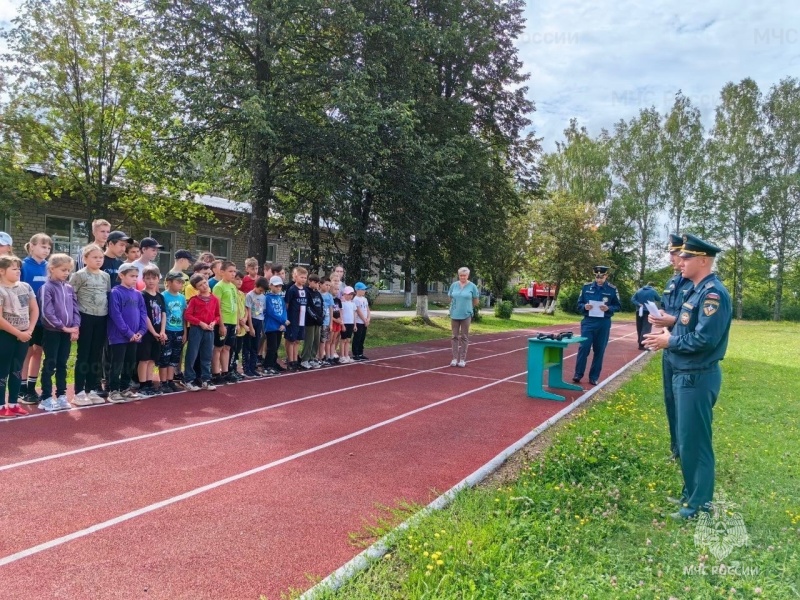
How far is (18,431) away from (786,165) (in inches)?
1901

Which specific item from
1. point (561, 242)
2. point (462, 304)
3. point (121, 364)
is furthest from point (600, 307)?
point (561, 242)

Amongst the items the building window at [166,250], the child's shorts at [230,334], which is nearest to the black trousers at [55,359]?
the child's shorts at [230,334]

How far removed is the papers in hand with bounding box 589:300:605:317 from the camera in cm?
937

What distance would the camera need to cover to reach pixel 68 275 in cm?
662

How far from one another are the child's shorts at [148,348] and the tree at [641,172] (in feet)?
142

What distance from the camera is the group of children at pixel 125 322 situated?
6258 millimetres

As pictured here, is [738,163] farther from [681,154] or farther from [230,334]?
[230,334]

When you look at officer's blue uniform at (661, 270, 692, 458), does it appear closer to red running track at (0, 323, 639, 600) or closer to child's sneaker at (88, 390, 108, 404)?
red running track at (0, 323, 639, 600)

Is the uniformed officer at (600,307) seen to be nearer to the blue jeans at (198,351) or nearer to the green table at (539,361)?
the green table at (539,361)

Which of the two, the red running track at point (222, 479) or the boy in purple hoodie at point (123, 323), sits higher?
the boy in purple hoodie at point (123, 323)

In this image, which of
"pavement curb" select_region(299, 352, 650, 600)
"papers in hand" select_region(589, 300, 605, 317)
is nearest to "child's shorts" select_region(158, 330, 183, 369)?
"pavement curb" select_region(299, 352, 650, 600)

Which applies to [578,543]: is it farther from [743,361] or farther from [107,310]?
[743,361]

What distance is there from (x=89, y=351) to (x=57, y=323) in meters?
0.67

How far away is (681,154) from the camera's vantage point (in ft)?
142
